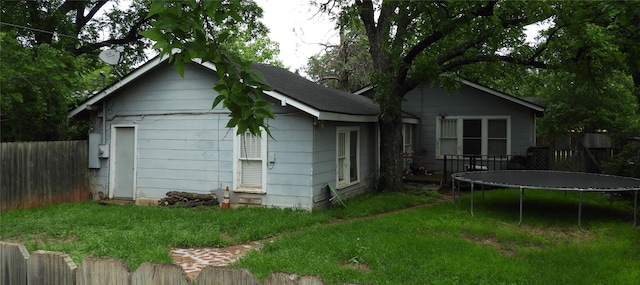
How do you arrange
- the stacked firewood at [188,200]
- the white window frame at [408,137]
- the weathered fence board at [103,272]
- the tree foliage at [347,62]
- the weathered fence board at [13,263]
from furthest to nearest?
the tree foliage at [347,62] < the white window frame at [408,137] < the stacked firewood at [188,200] < the weathered fence board at [13,263] < the weathered fence board at [103,272]

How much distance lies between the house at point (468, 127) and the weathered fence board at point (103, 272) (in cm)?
1423

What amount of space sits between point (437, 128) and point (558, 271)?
38.9 ft

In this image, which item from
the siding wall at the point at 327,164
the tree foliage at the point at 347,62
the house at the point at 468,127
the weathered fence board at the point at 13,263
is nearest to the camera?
the weathered fence board at the point at 13,263

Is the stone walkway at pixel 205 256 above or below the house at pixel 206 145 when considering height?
below

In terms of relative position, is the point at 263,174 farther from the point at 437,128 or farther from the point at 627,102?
the point at 627,102

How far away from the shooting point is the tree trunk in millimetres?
12953

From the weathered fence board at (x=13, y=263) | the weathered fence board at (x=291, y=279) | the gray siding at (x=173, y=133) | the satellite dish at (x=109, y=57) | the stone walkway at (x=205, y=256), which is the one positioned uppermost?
the satellite dish at (x=109, y=57)

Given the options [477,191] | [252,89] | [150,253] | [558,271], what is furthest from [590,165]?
[252,89]

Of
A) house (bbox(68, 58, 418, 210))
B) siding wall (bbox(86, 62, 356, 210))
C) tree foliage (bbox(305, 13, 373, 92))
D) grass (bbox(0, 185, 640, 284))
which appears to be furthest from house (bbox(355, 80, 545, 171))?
tree foliage (bbox(305, 13, 373, 92))

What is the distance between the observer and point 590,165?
1384 centimetres

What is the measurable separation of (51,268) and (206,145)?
342 inches

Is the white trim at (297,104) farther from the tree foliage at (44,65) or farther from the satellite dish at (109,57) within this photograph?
the satellite dish at (109,57)

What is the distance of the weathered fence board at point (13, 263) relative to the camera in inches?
103

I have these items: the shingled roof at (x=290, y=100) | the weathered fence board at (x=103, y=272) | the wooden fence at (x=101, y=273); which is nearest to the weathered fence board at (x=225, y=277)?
the wooden fence at (x=101, y=273)
